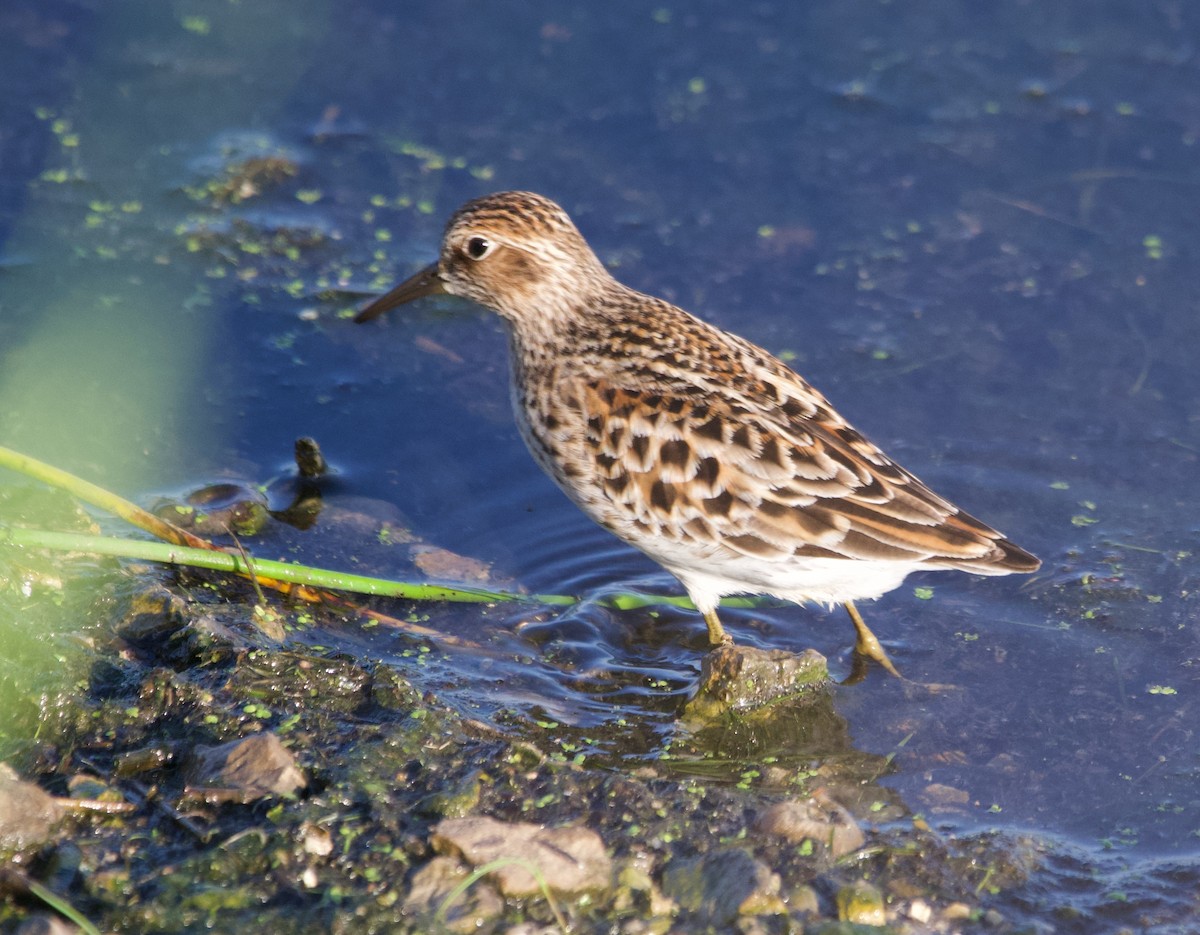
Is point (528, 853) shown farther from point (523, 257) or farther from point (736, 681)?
point (523, 257)

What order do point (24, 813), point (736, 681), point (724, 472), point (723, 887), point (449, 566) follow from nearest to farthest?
point (24, 813) < point (723, 887) < point (736, 681) < point (724, 472) < point (449, 566)

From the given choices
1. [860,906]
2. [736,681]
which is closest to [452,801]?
[860,906]

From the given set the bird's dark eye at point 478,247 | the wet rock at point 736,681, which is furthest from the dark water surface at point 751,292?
the bird's dark eye at point 478,247

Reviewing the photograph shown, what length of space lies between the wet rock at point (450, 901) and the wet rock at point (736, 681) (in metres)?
1.78

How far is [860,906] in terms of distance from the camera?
4.30m

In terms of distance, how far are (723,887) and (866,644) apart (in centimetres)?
224

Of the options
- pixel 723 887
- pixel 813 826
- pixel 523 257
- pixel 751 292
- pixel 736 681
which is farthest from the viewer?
pixel 751 292

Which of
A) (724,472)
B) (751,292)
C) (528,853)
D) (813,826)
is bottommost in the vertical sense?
(528,853)

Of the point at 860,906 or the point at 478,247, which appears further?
the point at 478,247

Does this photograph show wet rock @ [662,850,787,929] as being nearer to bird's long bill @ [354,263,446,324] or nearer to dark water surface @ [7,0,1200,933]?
dark water surface @ [7,0,1200,933]

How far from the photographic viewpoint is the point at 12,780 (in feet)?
13.9

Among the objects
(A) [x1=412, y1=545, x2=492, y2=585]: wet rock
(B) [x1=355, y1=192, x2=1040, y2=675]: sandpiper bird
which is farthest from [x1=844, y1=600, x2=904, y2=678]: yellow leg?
(A) [x1=412, y1=545, x2=492, y2=585]: wet rock

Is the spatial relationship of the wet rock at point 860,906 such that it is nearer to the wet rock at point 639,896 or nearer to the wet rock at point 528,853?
the wet rock at point 639,896

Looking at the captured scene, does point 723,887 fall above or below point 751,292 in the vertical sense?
below
